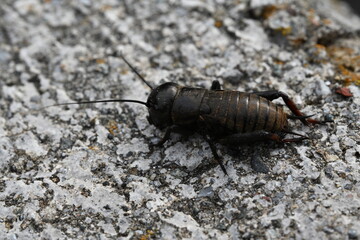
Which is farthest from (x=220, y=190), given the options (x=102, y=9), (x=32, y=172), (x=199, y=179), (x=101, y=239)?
(x=102, y=9)

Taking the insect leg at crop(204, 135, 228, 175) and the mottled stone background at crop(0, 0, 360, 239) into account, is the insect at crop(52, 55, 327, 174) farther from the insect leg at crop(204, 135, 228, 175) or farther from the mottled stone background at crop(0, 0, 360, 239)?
the mottled stone background at crop(0, 0, 360, 239)

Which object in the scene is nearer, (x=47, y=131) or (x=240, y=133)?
(x=240, y=133)

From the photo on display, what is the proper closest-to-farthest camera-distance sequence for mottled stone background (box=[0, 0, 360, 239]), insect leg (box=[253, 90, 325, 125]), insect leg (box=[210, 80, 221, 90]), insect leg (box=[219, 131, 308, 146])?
mottled stone background (box=[0, 0, 360, 239]) → insect leg (box=[219, 131, 308, 146]) → insect leg (box=[253, 90, 325, 125]) → insect leg (box=[210, 80, 221, 90])

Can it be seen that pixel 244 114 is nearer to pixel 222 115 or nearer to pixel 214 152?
pixel 222 115

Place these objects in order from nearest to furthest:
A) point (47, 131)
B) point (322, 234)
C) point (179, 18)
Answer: point (322, 234) → point (47, 131) → point (179, 18)

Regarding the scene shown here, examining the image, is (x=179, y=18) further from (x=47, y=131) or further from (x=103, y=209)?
(x=103, y=209)

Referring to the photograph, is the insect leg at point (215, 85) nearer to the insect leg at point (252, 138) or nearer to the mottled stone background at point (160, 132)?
the mottled stone background at point (160, 132)

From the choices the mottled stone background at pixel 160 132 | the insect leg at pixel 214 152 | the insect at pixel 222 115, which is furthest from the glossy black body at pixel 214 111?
the mottled stone background at pixel 160 132

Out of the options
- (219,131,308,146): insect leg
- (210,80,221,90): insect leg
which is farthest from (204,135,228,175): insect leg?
(210,80,221,90): insect leg
